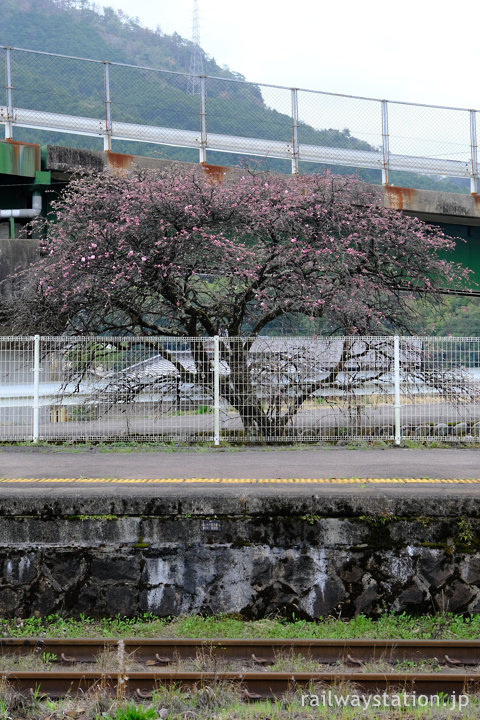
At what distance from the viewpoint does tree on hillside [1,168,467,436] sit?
40.1 ft

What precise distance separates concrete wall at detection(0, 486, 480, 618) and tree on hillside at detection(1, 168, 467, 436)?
205 inches

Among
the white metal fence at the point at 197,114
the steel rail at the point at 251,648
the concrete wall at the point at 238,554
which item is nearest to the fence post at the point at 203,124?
the white metal fence at the point at 197,114

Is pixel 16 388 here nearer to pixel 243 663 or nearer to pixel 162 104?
pixel 243 663

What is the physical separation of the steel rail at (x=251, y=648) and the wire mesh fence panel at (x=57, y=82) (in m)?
10.7

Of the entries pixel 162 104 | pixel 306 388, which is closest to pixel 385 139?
pixel 162 104

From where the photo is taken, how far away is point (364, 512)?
692 cm

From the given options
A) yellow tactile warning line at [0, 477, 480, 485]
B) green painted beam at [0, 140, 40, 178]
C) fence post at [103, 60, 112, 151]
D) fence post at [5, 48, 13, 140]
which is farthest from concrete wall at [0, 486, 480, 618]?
fence post at [103, 60, 112, 151]

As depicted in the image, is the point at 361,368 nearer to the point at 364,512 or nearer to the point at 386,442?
the point at 386,442

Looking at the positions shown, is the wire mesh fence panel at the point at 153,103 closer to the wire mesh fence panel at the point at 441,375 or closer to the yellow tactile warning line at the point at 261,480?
the wire mesh fence panel at the point at 441,375

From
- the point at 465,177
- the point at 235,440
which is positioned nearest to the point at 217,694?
the point at 235,440

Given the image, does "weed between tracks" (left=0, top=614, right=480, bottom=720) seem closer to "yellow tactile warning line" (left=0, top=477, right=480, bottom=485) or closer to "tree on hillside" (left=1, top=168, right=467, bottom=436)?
"yellow tactile warning line" (left=0, top=477, right=480, bottom=485)

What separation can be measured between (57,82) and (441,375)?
10.4 m

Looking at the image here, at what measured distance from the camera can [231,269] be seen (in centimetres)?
1266

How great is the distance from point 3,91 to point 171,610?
10.9m
